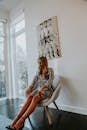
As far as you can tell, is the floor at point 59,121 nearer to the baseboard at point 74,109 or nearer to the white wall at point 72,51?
the baseboard at point 74,109

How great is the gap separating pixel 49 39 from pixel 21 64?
1.89 metres

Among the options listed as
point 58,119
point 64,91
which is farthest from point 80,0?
point 58,119

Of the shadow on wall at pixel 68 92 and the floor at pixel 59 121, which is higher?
the shadow on wall at pixel 68 92

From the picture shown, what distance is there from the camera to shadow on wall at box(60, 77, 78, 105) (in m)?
3.65

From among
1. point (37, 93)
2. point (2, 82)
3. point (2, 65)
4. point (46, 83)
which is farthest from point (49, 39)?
point (2, 82)

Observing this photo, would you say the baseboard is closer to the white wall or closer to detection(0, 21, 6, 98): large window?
the white wall

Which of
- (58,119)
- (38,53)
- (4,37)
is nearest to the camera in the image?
(58,119)

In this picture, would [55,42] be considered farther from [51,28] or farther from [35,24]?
[35,24]

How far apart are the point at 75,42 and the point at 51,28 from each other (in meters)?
0.78

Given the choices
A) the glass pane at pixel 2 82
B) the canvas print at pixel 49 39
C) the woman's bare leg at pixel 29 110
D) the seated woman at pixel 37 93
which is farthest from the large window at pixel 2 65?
the woman's bare leg at pixel 29 110

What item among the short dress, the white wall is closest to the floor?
the white wall

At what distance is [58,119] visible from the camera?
3209 millimetres

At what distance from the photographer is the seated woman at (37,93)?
2.82 metres

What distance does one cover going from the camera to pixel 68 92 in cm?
379
